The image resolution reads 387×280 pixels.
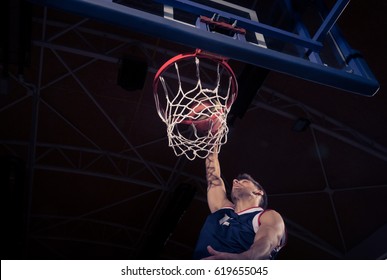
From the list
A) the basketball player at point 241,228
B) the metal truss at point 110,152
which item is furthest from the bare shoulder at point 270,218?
the metal truss at point 110,152

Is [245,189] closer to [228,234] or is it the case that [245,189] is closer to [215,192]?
[215,192]

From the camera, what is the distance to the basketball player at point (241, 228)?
2215 millimetres

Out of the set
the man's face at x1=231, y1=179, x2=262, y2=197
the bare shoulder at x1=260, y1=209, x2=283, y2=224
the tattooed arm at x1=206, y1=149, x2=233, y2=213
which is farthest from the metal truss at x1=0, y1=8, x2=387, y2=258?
the bare shoulder at x1=260, y1=209, x2=283, y2=224

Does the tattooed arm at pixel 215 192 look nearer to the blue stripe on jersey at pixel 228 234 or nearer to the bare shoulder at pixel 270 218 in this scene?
the blue stripe on jersey at pixel 228 234

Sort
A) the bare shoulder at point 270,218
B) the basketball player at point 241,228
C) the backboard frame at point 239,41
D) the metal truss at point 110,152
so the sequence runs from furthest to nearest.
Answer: the metal truss at point 110,152, the backboard frame at point 239,41, the bare shoulder at point 270,218, the basketball player at point 241,228

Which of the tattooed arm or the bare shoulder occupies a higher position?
the bare shoulder

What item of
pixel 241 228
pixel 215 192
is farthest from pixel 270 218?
pixel 215 192

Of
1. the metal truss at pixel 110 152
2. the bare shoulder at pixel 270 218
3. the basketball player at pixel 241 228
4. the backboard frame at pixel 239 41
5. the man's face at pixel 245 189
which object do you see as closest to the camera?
the basketball player at pixel 241 228

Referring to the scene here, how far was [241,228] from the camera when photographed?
99.8 inches

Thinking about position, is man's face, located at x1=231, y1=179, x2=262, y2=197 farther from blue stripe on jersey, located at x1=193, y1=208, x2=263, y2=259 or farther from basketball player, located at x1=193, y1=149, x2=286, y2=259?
blue stripe on jersey, located at x1=193, y1=208, x2=263, y2=259

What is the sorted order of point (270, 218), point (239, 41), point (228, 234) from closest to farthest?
point (270, 218) → point (228, 234) → point (239, 41)

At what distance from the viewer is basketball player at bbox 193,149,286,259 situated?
221cm

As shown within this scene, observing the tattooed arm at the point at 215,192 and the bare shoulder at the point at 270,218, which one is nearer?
the bare shoulder at the point at 270,218
